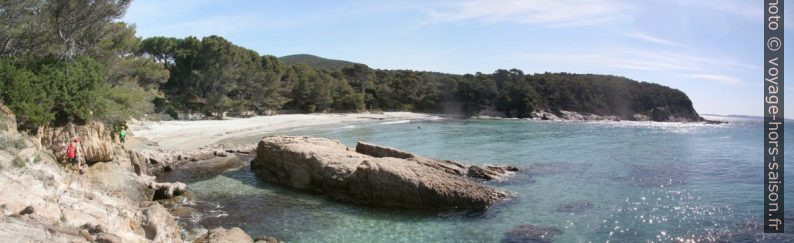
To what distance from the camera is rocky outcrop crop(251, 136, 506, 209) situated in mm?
17094

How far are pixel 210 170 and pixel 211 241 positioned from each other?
45.5 feet

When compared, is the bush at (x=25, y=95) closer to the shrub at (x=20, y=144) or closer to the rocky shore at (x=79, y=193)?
the rocky shore at (x=79, y=193)

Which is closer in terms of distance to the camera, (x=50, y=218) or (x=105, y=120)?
(x=50, y=218)

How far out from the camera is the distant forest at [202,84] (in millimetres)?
17609

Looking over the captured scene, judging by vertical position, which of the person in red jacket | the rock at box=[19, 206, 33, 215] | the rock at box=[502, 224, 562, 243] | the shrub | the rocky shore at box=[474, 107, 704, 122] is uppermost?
the rocky shore at box=[474, 107, 704, 122]

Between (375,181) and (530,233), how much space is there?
5990 millimetres

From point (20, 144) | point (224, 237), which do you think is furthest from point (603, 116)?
point (20, 144)

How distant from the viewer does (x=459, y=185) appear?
17.8 m

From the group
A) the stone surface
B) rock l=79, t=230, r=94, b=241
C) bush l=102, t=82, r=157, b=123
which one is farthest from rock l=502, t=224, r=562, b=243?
bush l=102, t=82, r=157, b=123

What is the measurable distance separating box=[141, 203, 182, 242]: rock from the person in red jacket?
4675mm

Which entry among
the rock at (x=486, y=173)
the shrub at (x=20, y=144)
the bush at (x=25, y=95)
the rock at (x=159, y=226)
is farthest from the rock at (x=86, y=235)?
the rock at (x=486, y=173)

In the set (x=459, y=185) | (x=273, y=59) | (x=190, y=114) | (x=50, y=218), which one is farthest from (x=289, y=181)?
(x=273, y=59)

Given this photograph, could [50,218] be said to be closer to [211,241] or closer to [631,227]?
[211,241]

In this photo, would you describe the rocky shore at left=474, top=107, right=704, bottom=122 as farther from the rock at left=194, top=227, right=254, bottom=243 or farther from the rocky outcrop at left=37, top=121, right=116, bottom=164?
the rock at left=194, top=227, right=254, bottom=243
